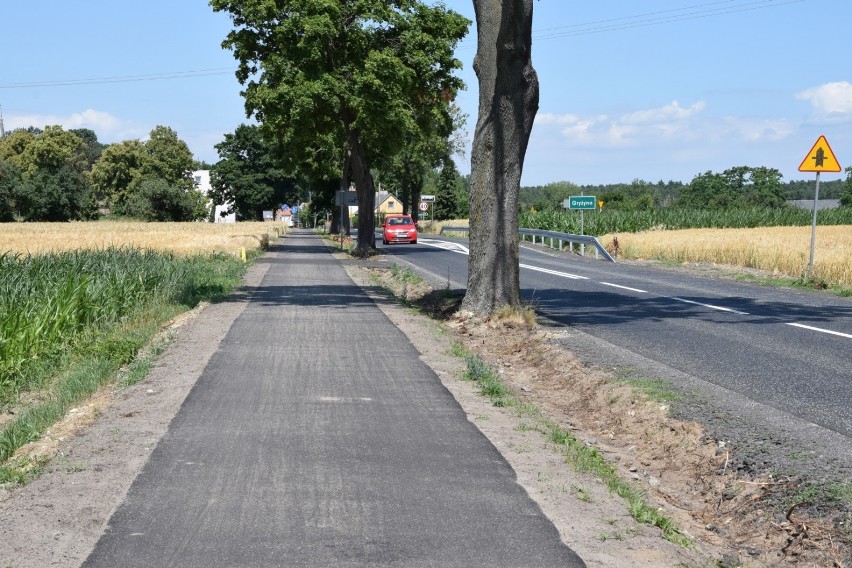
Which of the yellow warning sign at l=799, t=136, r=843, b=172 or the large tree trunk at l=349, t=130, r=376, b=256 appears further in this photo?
the large tree trunk at l=349, t=130, r=376, b=256

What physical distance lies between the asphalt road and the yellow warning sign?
3.18m

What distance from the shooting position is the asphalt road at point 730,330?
9.33m

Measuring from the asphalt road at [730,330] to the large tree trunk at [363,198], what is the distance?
61.8 feet

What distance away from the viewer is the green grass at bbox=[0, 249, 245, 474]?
1052 centimetres

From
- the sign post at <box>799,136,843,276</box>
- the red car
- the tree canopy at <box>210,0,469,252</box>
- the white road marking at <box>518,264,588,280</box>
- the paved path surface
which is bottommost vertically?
the red car

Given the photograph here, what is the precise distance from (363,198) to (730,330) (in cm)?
3321

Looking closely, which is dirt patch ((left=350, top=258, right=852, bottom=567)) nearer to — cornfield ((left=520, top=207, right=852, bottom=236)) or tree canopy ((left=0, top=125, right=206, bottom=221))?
cornfield ((left=520, top=207, right=852, bottom=236))

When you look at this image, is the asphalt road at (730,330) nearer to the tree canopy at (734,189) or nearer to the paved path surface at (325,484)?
the paved path surface at (325,484)

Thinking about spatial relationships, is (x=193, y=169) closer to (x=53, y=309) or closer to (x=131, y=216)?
(x=131, y=216)

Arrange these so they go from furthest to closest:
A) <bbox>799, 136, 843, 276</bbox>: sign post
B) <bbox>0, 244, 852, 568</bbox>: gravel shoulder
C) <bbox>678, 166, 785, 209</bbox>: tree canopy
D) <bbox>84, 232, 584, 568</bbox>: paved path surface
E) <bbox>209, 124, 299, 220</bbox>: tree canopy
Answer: <bbox>678, 166, 785, 209</bbox>: tree canopy
<bbox>209, 124, 299, 220</bbox>: tree canopy
<bbox>799, 136, 843, 276</bbox>: sign post
<bbox>0, 244, 852, 568</bbox>: gravel shoulder
<bbox>84, 232, 584, 568</bbox>: paved path surface

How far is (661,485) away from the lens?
6727 millimetres

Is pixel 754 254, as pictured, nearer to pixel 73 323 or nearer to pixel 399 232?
pixel 73 323

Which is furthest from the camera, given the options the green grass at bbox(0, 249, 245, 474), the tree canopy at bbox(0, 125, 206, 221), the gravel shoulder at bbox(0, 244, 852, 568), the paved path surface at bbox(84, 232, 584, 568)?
the tree canopy at bbox(0, 125, 206, 221)

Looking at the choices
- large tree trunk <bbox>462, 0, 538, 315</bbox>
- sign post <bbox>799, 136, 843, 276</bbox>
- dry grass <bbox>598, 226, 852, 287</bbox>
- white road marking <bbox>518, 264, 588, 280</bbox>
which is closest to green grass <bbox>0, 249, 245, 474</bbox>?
large tree trunk <bbox>462, 0, 538, 315</bbox>
